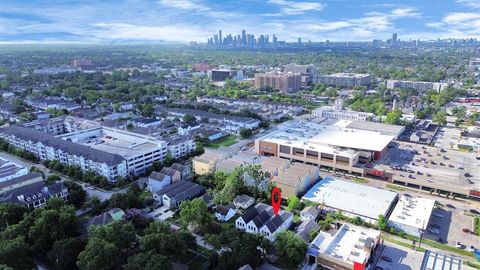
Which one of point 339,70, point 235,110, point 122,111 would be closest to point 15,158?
point 122,111

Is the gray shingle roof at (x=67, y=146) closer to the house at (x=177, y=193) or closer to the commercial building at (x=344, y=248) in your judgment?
the house at (x=177, y=193)

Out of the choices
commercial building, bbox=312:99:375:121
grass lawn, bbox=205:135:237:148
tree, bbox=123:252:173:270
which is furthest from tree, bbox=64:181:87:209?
commercial building, bbox=312:99:375:121

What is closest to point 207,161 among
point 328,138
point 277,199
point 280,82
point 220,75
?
point 277,199

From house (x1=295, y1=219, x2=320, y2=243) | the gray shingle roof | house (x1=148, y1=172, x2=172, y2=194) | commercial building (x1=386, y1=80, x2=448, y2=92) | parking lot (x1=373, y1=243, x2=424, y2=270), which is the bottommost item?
parking lot (x1=373, y1=243, x2=424, y2=270)

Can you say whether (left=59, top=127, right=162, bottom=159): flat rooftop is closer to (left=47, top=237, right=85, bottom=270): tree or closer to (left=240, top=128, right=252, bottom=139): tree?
(left=240, top=128, right=252, bottom=139): tree

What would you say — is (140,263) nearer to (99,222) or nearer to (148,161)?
(99,222)

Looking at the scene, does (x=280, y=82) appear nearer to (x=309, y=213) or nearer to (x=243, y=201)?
(x=243, y=201)
